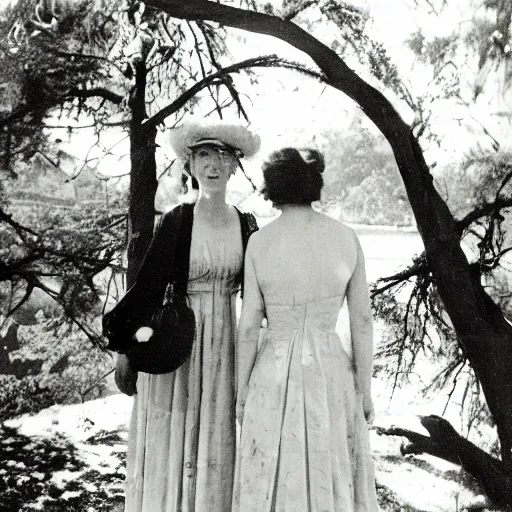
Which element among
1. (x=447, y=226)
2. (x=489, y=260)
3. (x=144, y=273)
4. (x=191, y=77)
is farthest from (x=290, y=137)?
(x=144, y=273)

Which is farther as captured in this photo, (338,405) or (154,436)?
(154,436)

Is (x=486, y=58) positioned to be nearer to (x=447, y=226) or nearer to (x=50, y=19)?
(x=447, y=226)

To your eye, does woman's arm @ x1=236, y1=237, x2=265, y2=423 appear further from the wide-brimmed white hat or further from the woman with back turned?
the wide-brimmed white hat

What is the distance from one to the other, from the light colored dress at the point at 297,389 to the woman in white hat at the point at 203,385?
33 cm

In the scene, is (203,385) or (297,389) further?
(203,385)

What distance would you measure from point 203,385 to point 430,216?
5.91ft

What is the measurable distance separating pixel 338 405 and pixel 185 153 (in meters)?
1.13

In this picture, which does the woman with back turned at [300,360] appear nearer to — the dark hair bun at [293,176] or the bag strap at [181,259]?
the dark hair bun at [293,176]

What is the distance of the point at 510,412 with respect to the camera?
3586mm

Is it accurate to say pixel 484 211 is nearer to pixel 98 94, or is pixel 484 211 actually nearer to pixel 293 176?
pixel 293 176

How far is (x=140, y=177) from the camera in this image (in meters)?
3.70

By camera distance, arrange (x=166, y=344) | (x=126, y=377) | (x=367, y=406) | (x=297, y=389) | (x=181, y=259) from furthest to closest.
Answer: (x=126, y=377) → (x=181, y=259) → (x=166, y=344) → (x=367, y=406) → (x=297, y=389)

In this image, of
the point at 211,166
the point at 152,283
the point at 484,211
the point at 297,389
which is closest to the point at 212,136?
the point at 211,166

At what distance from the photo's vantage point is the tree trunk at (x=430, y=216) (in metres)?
3.60
